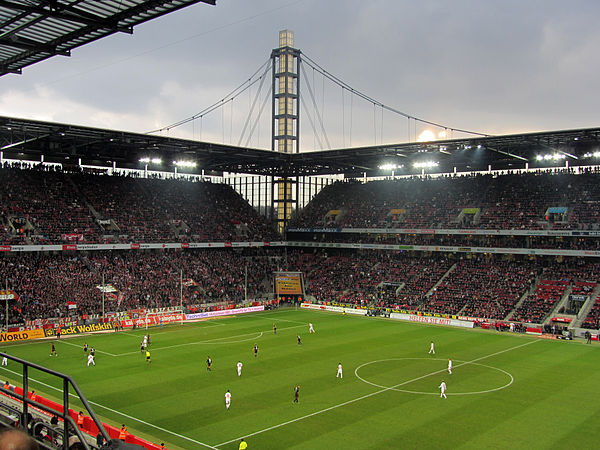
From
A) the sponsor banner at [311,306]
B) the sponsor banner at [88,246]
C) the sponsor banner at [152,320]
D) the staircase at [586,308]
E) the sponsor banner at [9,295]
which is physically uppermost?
the sponsor banner at [88,246]

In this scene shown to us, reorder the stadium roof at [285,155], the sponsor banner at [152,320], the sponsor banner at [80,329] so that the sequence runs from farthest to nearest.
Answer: the stadium roof at [285,155] < the sponsor banner at [152,320] < the sponsor banner at [80,329]

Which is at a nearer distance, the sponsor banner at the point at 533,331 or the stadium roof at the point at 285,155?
the sponsor banner at the point at 533,331

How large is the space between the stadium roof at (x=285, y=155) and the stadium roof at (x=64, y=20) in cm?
4709

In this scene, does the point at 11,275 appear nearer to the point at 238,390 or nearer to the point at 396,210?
the point at 238,390

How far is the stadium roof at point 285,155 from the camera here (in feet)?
195

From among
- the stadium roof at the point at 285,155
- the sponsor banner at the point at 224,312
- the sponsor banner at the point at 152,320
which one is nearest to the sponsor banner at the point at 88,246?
the sponsor banner at the point at 152,320

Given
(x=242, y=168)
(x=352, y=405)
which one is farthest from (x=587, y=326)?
(x=242, y=168)

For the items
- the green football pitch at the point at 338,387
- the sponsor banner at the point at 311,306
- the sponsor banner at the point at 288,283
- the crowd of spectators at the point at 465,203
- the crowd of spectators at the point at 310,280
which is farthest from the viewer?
the sponsor banner at the point at 288,283

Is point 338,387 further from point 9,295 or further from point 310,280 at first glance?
point 310,280

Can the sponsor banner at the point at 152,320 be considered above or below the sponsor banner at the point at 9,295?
below

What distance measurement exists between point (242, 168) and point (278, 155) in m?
9.92

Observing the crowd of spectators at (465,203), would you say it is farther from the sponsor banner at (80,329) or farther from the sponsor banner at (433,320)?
the sponsor banner at (80,329)

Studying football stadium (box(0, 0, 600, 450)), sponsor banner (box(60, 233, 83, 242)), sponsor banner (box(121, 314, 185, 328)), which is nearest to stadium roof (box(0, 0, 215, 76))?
football stadium (box(0, 0, 600, 450))

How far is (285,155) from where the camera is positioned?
8206 centimetres
